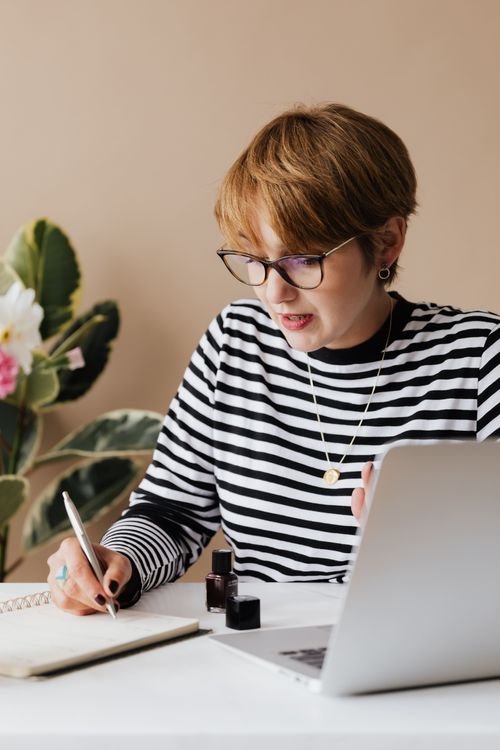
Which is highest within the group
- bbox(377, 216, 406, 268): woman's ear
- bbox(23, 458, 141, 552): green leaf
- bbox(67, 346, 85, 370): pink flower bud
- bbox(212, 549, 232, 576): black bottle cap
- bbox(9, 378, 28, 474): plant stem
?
bbox(377, 216, 406, 268): woman's ear

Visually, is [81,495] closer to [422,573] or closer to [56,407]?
[56,407]

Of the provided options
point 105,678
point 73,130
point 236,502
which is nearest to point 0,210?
point 73,130

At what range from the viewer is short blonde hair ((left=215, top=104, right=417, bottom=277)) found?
1244mm

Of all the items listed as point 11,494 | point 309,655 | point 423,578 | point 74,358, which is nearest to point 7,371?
point 74,358

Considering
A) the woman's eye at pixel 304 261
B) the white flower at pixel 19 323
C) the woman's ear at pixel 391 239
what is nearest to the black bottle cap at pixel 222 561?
the woman's eye at pixel 304 261

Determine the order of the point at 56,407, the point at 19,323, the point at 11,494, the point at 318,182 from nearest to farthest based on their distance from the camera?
the point at 318,182 → the point at 19,323 → the point at 11,494 → the point at 56,407

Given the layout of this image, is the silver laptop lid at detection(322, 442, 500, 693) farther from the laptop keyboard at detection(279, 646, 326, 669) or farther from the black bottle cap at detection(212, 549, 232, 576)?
the black bottle cap at detection(212, 549, 232, 576)

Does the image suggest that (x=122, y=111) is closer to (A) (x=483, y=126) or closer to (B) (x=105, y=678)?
(A) (x=483, y=126)

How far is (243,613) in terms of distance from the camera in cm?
96

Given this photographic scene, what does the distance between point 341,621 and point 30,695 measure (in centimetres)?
28

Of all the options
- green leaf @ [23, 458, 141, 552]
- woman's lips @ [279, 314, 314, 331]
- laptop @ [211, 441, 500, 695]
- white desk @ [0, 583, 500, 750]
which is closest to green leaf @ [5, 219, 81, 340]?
green leaf @ [23, 458, 141, 552]

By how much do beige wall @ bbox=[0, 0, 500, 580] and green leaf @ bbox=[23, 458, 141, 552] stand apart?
0.25 metres

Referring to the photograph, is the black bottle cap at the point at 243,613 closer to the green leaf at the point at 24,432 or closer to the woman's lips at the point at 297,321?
the woman's lips at the point at 297,321

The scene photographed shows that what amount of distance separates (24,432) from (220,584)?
4.70 ft
